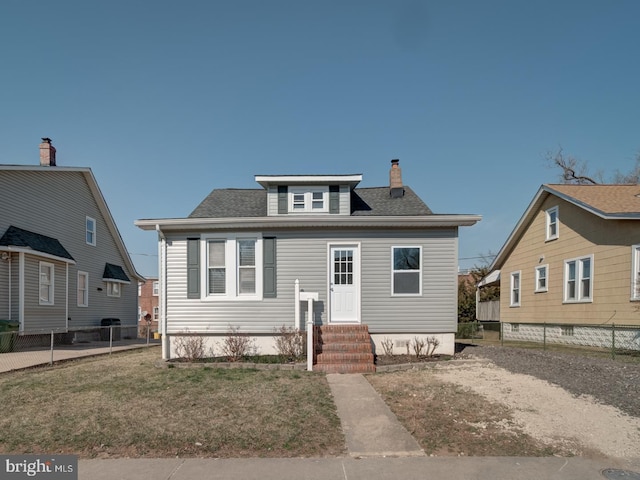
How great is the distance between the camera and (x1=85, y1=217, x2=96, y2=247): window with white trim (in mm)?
19312

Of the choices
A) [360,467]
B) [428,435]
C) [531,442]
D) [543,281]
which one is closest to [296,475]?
[360,467]

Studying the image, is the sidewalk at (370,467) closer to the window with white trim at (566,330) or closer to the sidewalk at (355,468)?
the sidewalk at (355,468)

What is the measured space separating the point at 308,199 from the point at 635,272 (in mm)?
9767

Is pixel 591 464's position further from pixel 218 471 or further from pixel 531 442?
pixel 218 471

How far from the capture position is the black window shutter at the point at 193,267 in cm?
1101

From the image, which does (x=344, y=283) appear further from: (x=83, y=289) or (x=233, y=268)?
(x=83, y=289)

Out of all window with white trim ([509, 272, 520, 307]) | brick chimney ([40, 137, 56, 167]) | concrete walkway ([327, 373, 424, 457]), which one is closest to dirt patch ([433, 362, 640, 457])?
concrete walkway ([327, 373, 424, 457])

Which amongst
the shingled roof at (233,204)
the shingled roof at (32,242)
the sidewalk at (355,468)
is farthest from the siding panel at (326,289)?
the shingled roof at (32,242)

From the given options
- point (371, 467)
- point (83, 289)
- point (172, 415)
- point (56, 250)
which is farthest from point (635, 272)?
point (83, 289)

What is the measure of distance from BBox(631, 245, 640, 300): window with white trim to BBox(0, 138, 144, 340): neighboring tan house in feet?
57.4

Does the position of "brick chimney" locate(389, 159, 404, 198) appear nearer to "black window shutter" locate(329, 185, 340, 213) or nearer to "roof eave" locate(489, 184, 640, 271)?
"black window shutter" locate(329, 185, 340, 213)

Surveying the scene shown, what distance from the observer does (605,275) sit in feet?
43.3

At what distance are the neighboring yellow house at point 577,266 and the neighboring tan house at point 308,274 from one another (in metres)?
4.38

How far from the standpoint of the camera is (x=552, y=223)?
1638 cm
